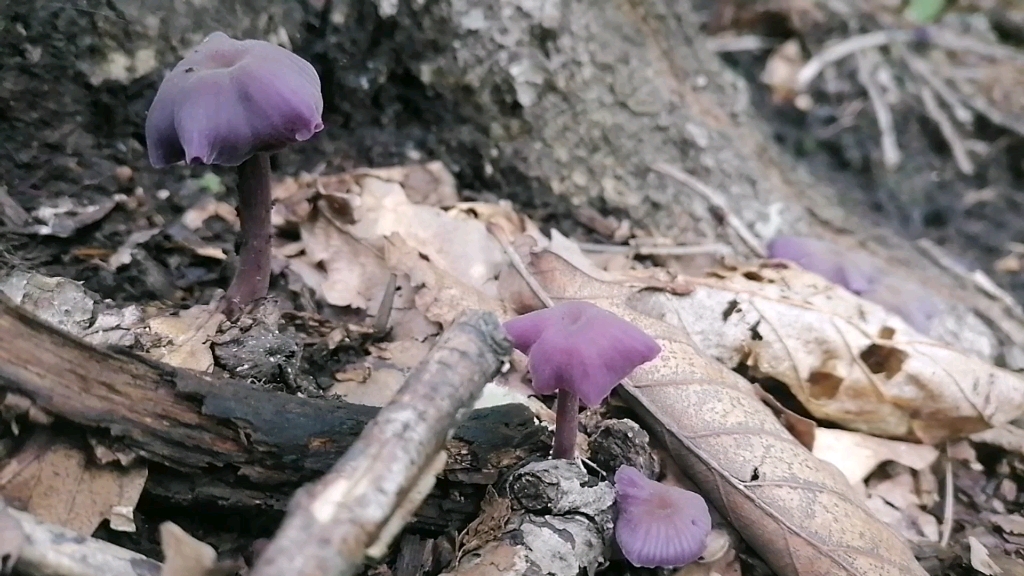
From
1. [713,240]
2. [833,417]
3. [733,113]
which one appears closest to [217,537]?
[833,417]

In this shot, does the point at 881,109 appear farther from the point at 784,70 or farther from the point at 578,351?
the point at 578,351

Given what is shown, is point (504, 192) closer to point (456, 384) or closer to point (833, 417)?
point (833, 417)

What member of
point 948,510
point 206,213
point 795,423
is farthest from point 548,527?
point 206,213

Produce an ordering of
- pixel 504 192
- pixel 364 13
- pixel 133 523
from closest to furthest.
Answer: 1. pixel 133 523
2. pixel 364 13
3. pixel 504 192

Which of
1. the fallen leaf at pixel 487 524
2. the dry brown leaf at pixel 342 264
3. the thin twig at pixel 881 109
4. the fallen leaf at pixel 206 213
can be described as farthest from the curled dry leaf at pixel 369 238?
the thin twig at pixel 881 109

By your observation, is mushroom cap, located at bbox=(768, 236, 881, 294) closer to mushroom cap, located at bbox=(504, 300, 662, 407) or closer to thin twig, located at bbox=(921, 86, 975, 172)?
mushroom cap, located at bbox=(504, 300, 662, 407)

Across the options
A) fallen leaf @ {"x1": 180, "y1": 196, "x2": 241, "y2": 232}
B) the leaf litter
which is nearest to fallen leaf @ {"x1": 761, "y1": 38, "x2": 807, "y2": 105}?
the leaf litter
